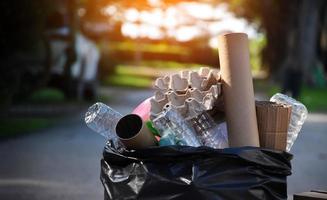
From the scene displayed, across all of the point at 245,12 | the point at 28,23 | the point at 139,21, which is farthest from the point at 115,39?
the point at 28,23

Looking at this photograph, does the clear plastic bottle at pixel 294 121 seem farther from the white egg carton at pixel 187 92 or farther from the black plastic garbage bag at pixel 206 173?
the white egg carton at pixel 187 92

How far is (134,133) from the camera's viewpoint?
12.1ft

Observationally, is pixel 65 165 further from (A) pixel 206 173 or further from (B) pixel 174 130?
(A) pixel 206 173

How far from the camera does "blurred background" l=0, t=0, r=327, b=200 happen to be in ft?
27.5

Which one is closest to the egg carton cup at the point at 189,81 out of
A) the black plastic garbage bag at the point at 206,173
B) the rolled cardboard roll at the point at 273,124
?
the rolled cardboard roll at the point at 273,124

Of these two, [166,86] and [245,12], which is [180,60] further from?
[166,86]

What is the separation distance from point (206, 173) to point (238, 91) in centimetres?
48

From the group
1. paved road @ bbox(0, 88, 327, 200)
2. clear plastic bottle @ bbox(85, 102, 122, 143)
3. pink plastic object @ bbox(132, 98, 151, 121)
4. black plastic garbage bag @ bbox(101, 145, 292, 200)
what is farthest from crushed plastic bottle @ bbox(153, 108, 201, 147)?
paved road @ bbox(0, 88, 327, 200)

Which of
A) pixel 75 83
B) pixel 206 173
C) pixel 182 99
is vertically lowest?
pixel 75 83

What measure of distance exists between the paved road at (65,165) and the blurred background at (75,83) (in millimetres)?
11

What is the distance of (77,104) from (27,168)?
10.8 metres

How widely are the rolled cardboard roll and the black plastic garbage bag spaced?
12cm

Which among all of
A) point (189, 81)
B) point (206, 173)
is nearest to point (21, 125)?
point (189, 81)

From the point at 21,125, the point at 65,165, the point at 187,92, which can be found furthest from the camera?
the point at 21,125
